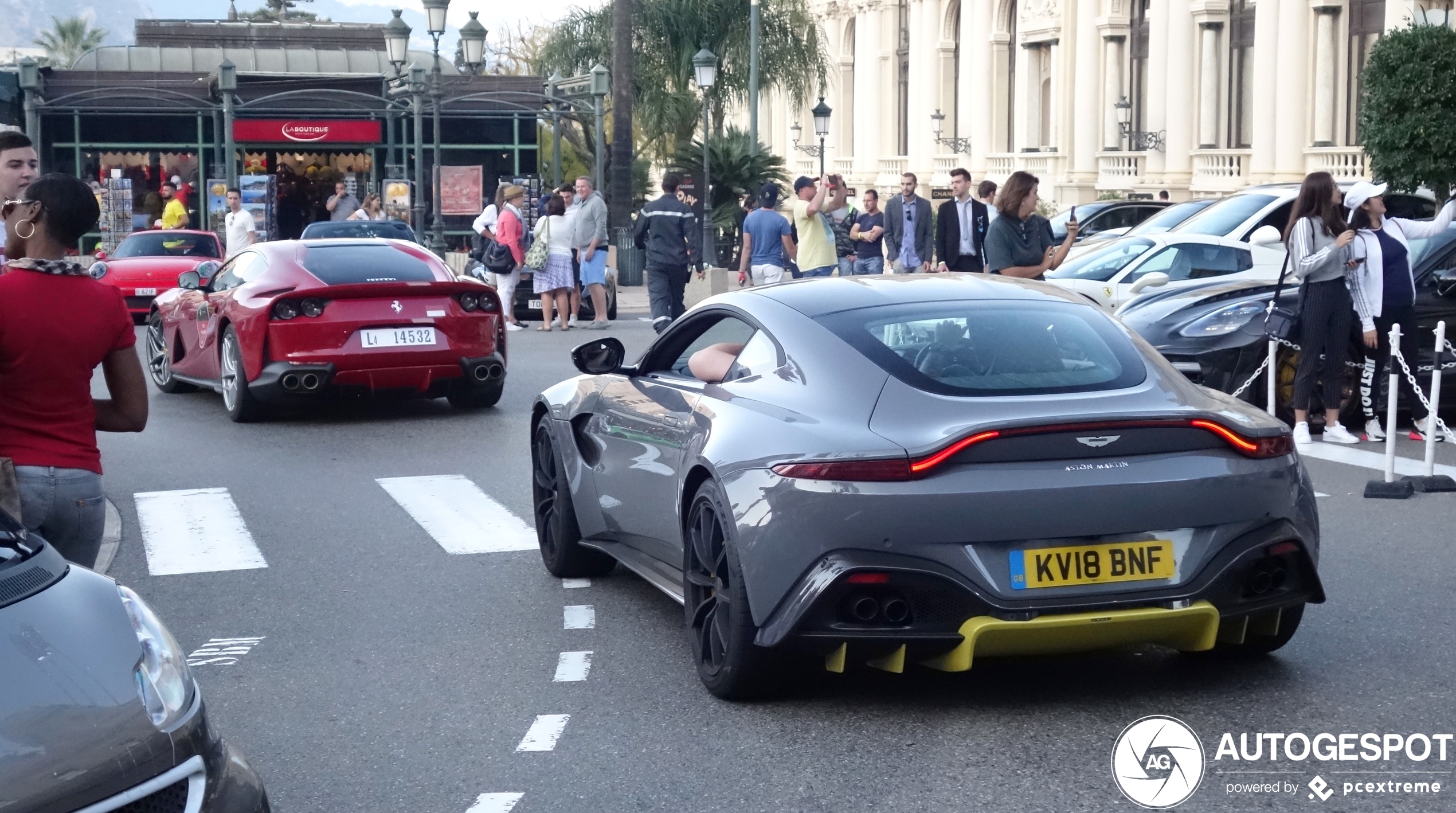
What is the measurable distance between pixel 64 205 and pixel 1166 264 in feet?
42.2

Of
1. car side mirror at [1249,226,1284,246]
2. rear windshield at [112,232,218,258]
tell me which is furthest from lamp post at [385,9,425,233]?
car side mirror at [1249,226,1284,246]

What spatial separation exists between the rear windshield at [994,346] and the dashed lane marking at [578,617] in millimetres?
1740

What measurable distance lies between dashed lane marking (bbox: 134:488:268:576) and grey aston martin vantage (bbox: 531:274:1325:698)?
3246mm

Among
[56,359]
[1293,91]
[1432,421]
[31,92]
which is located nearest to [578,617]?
[56,359]

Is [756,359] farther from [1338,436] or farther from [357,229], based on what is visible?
[357,229]

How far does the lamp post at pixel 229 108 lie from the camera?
3353 centimetres

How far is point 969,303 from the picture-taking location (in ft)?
20.4

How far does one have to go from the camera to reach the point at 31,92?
36219 mm

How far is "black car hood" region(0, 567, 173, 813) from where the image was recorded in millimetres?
3266

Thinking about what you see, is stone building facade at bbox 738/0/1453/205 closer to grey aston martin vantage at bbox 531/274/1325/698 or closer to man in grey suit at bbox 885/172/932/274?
man in grey suit at bbox 885/172/932/274

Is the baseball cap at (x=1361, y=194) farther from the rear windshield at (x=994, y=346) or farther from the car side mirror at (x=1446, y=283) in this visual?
the rear windshield at (x=994, y=346)

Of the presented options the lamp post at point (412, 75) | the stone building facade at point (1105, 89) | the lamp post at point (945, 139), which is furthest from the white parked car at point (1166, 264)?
the lamp post at point (945, 139)

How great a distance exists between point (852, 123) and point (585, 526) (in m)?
59.9

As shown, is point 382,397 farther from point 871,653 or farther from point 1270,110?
point 1270,110
